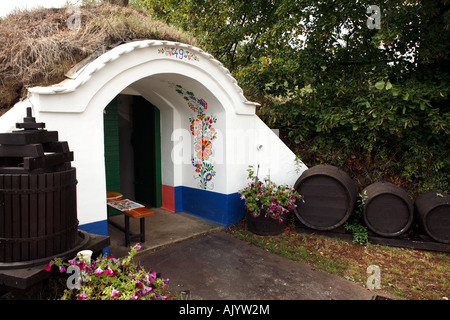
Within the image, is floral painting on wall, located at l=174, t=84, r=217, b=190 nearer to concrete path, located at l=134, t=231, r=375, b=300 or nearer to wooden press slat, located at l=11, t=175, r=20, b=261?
concrete path, located at l=134, t=231, r=375, b=300

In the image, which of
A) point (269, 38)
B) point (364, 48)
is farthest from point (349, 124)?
point (269, 38)

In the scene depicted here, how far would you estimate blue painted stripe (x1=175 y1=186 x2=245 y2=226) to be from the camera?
5.89 m

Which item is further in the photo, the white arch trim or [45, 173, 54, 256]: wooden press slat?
the white arch trim

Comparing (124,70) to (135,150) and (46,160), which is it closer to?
(46,160)

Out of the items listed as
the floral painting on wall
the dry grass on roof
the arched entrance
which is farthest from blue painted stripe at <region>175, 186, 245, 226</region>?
the dry grass on roof

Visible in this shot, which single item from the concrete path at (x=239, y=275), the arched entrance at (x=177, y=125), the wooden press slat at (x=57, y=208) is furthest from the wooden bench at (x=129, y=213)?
the wooden press slat at (x=57, y=208)

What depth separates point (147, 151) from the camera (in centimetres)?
683

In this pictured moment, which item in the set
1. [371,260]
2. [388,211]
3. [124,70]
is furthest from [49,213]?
[388,211]

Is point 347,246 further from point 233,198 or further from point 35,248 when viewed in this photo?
point 35,248

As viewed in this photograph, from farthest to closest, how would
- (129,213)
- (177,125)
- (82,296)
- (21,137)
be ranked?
(177,125) → (129,213) → (21,137) → (82,296)

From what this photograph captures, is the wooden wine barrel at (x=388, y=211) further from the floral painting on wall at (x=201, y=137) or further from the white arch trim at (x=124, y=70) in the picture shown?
the white arch trim at (x=124, y=70)

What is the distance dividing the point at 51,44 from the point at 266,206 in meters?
4.17

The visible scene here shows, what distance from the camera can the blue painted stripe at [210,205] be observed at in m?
5.89

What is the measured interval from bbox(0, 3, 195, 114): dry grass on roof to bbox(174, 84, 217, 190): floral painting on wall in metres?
1.24
